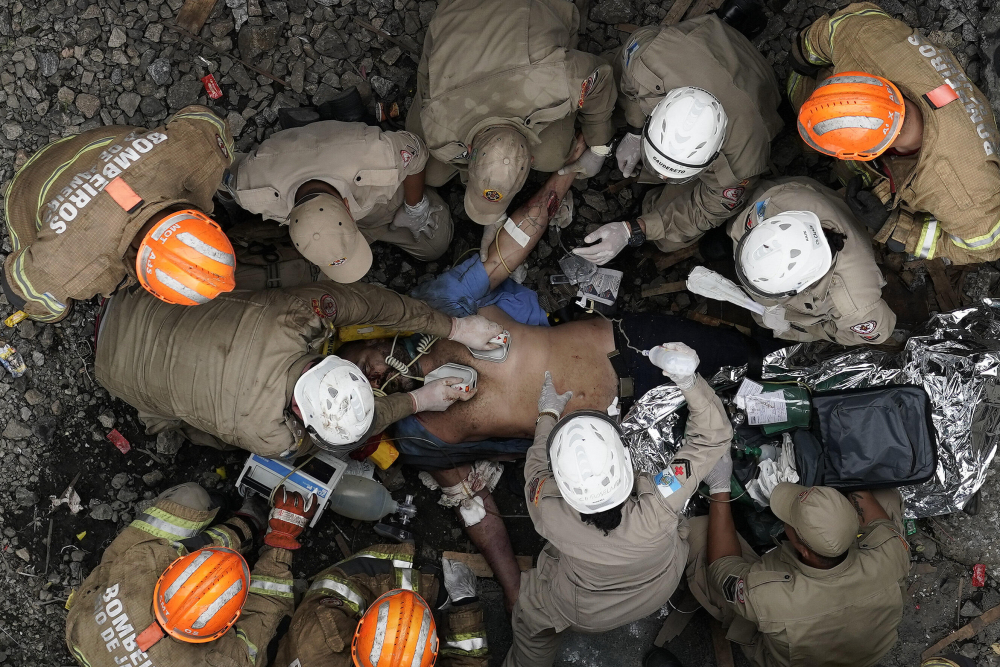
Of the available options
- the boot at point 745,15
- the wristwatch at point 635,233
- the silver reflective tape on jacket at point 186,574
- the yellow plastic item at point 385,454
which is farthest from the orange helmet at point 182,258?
the boot at point 745,15

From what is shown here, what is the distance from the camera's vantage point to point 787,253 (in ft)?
12.7

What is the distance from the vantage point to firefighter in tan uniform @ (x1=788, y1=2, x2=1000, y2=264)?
3.66m

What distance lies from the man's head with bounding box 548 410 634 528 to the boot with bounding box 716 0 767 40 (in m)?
3.20

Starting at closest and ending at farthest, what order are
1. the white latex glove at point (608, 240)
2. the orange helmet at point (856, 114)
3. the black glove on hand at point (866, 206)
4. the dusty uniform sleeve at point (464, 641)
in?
the orange helmet at point (856, 114) → the black glove on hand at point (866, 206) → the dusty uniform sleeve at point (464, 641) → the white latex glove at point (608, 240)

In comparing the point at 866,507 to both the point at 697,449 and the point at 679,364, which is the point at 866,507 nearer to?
the point at 697,449

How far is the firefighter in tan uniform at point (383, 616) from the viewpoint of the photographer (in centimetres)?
391

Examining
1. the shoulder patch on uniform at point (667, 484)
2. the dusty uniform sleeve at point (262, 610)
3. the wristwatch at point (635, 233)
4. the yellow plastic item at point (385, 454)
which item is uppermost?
the wristwatch at point (635, 233)

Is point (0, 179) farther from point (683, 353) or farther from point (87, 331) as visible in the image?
point (683, 353)

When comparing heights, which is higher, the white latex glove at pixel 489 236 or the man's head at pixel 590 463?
the white latex glove at pixel 489 236

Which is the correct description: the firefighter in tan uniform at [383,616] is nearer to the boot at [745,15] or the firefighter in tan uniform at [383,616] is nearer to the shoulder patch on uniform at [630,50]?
the shoulder patch on uniform at [630,50]

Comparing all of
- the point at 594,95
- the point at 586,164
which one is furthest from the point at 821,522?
the point at 594,95

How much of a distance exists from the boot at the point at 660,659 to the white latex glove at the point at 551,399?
206 cm

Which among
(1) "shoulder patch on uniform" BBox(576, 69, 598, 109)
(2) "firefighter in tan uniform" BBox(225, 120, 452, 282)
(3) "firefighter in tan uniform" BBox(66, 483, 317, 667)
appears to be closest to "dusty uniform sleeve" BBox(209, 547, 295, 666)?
(3) "firefighter in tan uniform" BBox(66, 483, 317, 667)

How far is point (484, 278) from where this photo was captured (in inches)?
195
